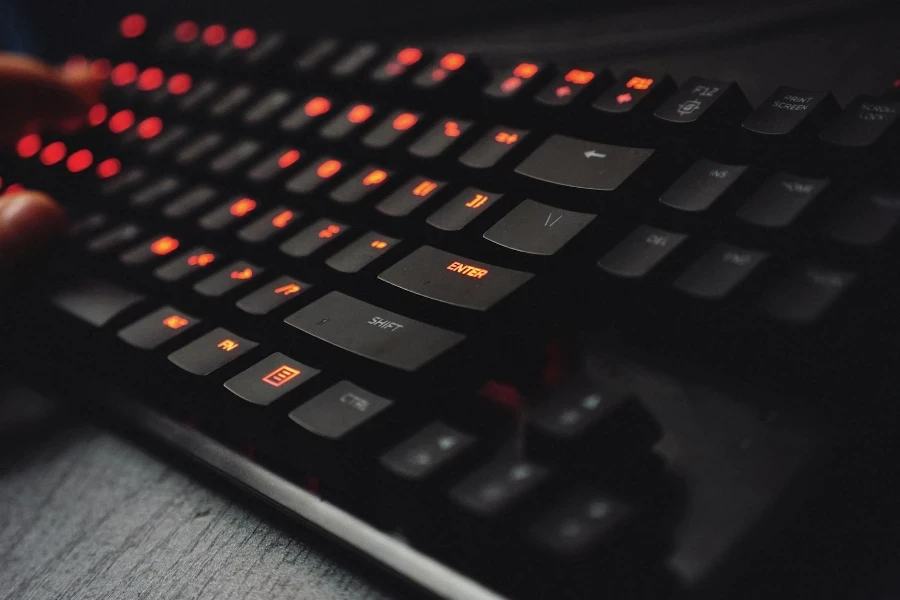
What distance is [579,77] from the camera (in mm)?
455

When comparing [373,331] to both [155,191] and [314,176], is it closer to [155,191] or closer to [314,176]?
[314,176]

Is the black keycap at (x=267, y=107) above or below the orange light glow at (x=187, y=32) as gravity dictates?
below

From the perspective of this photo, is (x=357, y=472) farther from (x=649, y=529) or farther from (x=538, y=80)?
(x=538, y=80)

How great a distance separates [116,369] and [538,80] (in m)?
0.28

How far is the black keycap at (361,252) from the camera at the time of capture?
42 centimetres

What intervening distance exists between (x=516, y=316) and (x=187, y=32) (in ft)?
1.57

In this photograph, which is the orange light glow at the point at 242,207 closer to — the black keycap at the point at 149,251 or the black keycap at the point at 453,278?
the black keycap at the point at 149,251

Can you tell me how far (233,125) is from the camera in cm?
60

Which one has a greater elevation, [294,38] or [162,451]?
[294,38]

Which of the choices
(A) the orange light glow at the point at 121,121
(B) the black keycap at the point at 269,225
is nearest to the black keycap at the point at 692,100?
(B) the black keycap at the point at 269,225

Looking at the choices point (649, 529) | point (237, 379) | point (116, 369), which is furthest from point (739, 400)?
point (116, 369)

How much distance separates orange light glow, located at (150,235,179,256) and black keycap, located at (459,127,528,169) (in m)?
0.19

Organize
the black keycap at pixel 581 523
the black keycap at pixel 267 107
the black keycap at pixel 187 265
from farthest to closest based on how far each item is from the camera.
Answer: the black keycap at pixel 267 107 < the black keycap at pixel 187 265 < the black keycap at pixel 581 523

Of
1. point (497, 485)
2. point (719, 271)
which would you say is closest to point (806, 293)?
point (719, 271)
